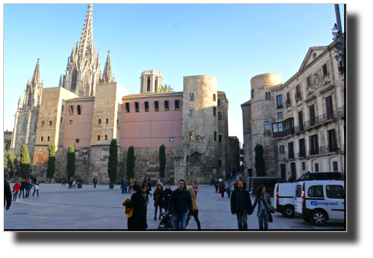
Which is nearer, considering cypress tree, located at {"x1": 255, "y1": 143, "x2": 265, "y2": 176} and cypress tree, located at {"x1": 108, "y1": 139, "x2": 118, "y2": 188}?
cypress tree, located at {"x1": 255, "y1": 143, "x2": 265, "y2": 176}

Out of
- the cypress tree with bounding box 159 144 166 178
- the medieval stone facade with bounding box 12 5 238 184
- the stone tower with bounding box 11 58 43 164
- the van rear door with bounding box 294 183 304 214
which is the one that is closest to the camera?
the van rear door with bounding box 294 183 304 214

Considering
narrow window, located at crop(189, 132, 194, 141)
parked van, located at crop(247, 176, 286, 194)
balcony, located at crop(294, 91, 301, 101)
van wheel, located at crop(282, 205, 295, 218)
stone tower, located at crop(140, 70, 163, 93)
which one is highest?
stone tower, located at crop(140, 70, 163, 93)

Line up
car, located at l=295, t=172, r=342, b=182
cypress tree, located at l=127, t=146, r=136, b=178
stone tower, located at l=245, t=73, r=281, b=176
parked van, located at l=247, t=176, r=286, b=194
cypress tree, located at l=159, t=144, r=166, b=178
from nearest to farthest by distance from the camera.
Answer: car, located at l=295, t=172, r=342, b=182 → parked van, located at l=247, t=176, r=286, b=194 → stone tower, located at l=245, t=73, r=281, b=176 → cypress tree, located at l=159, t=144, r=166, b=178 → cypress tree, located at l=127, t=146, r=136, b=178

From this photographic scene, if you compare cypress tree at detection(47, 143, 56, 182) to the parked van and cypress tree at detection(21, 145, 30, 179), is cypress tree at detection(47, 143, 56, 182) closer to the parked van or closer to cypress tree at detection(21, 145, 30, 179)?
cypress tree at detection(21, 145, 30, 179)

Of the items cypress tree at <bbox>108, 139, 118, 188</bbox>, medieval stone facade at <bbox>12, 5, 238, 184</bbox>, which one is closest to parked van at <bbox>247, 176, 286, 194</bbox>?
medieval stone facade at <bbox>12, 5, 238, 184</bbox>

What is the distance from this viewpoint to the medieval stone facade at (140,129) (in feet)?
127

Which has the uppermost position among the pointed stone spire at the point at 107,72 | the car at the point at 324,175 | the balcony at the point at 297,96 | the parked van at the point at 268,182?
the pointed stone spire at the point at 107,72

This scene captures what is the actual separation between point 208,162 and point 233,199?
31.0 metres

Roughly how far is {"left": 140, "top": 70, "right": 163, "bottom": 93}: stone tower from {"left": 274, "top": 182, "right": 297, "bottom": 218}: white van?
60003 millimetres

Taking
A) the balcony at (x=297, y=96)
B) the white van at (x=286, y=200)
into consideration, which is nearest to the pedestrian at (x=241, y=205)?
the white van at (x=286, y=200)

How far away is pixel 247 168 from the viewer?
3822cm

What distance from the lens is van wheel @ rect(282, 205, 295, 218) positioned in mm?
11409

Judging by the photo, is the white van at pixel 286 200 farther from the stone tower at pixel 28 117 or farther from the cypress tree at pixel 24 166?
the stone tower at pixel 28 117
